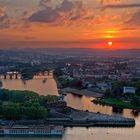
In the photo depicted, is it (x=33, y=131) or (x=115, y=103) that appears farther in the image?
(x=115, y=103)

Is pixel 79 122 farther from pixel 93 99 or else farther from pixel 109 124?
pixel 93 99

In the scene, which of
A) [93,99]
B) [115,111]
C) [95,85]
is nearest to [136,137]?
[115,111]

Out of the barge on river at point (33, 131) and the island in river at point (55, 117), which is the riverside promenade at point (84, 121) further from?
the barge on river at point (33, 131)

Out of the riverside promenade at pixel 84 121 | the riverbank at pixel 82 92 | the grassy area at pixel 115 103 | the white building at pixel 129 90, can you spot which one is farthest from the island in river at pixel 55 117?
the white building at pixel 129 90

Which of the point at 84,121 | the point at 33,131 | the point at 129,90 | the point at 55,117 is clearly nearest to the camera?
the point at 33,131

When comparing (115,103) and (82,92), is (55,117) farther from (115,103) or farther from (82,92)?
(82,92)

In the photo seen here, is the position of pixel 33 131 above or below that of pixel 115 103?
below

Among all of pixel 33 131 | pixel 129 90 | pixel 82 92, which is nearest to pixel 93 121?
pixel 33 131

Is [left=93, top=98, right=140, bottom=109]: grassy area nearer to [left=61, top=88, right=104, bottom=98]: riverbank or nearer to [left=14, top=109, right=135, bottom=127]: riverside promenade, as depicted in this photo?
[left=61, top=88, right=104, bottom=98]: riverbank

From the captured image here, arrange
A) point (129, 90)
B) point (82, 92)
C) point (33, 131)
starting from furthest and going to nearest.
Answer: point (82, 92) < point (129, 90) < point (33, 131)

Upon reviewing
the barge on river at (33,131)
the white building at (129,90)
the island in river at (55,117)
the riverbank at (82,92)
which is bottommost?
the barge on river at (33,131)

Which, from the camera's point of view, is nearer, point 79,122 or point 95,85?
point 79,122
